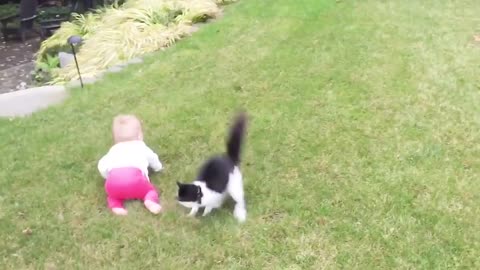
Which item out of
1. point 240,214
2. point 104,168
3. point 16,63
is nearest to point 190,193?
point 240,214

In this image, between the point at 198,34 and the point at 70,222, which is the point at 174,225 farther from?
the point at 198,34

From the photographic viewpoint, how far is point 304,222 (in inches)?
119

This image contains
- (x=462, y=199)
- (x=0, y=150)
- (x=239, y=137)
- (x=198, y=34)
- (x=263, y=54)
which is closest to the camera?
(x=239, y=137)

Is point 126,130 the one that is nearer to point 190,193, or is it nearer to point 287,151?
point 190,193

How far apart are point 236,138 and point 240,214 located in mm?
428

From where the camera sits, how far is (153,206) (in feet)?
10.3

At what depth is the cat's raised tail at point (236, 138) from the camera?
2.93 m

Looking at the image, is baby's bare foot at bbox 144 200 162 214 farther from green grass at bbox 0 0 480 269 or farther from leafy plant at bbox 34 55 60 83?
leafy plant at bbox 34 55 60 83

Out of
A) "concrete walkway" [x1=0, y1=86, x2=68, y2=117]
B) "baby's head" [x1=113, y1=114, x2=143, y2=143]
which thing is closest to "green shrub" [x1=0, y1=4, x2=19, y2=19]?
"concrete walkway" [x1=0, y1=86, x2=68, y2=117]

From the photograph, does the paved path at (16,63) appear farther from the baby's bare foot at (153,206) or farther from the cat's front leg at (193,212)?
the cat's front leg at (193,212)

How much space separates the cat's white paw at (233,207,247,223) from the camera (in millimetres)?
3033

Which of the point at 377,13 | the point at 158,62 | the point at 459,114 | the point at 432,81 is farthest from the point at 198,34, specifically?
the point at 459,114

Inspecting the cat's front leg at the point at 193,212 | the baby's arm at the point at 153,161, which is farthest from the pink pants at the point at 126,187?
the cat's front leg at the point at 193,212

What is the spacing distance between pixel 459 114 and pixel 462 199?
3.82 feet
